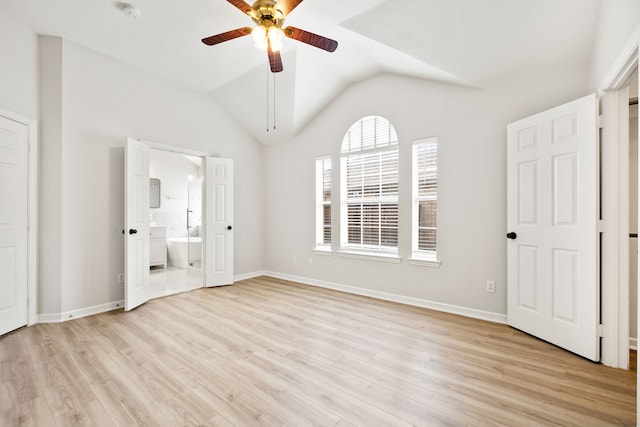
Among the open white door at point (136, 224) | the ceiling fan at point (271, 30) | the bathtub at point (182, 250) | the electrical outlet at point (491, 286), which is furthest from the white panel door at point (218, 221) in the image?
the electrical outlet at point (491, 286)

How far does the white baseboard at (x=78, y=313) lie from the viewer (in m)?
3.18

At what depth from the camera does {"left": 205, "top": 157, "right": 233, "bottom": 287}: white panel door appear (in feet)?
15.4

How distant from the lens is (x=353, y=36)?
321 centimetres

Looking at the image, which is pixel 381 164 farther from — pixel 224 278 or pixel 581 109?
pixel 224 278

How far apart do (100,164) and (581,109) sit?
512 centimetres

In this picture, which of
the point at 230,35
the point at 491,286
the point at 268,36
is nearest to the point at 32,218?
the point at 230,35

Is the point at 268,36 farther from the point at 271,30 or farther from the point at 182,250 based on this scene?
the point at 182,250

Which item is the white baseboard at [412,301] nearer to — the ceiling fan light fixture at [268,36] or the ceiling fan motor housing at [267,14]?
the ceiling fan light fixture at [268,36]

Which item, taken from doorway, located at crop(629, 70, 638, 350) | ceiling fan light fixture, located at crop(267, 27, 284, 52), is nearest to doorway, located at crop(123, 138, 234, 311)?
ceiling fan light fixture, located at crop(267, 27, 284, 52)

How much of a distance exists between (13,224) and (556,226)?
533cm

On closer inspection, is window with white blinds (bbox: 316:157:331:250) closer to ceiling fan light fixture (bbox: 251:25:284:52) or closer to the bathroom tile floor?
the bathroom tile floor

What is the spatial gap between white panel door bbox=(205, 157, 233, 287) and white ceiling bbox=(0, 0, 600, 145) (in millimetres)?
1442

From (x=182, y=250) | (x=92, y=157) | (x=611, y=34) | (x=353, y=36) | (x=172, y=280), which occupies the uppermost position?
(x=353, y=36)

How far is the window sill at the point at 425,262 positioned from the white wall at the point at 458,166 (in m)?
0.06
